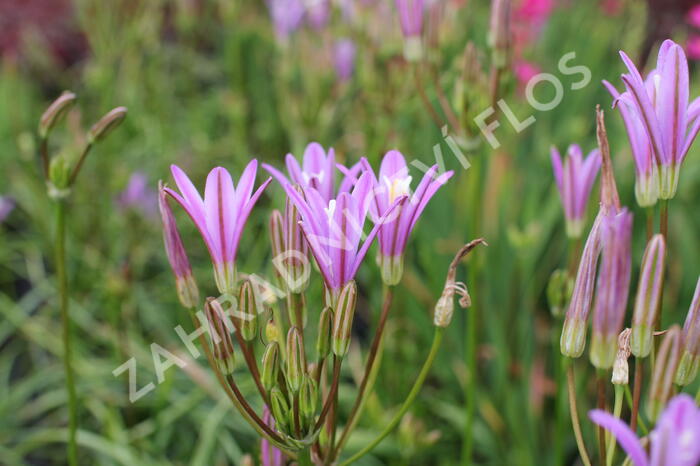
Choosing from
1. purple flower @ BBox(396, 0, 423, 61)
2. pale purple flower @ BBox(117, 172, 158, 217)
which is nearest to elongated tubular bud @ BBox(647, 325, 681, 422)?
purple flower @ BBox(396, 0, 423, 61)

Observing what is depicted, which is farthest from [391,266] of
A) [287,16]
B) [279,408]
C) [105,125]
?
[287,16]

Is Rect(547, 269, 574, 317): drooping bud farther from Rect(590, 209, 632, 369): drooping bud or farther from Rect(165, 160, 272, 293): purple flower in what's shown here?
Rect(165, 160, 272, 293): purple flower

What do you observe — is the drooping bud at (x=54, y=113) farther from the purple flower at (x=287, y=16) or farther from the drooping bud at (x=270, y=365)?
the purple flower at (x=287, y=16)

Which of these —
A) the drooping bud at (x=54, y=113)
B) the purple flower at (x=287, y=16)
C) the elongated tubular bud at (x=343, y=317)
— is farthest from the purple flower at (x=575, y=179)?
the purple flower at (x=287, y=16)

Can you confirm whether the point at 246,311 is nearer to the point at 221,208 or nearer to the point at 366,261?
the point at 221,208

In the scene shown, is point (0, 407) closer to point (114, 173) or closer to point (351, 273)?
point (114, 173)

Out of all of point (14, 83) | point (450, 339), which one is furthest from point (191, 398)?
point (14, 83)
